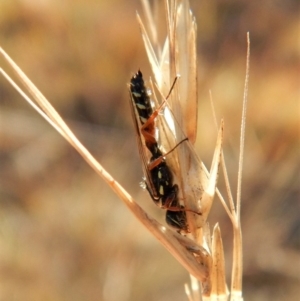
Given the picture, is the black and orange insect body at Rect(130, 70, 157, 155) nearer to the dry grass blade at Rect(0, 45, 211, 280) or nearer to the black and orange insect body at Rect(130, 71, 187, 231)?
the black and orange insect body at Rect(130, 71, 187, 231)

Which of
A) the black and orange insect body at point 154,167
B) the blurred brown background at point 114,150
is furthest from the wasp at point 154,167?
the blurred brown background at point 114,150

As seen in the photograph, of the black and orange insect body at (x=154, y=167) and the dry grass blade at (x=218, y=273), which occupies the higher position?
the black and orange insect body at (x=154, y=167)

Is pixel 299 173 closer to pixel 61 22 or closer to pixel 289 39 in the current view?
pixel 289 39

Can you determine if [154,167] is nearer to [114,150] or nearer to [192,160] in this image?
[192,160]

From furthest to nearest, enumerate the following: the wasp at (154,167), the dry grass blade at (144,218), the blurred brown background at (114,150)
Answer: the blurred brown background at (114,150) → the wasp at (154,167) → the dry grass blade at (144,218)

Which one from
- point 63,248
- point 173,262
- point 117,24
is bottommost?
point 173,262

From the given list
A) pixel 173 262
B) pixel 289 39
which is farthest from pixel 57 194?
pixel 289 39

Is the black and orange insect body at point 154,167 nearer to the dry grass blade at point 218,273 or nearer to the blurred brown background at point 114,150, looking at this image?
the dry grass blade at point 218,273
